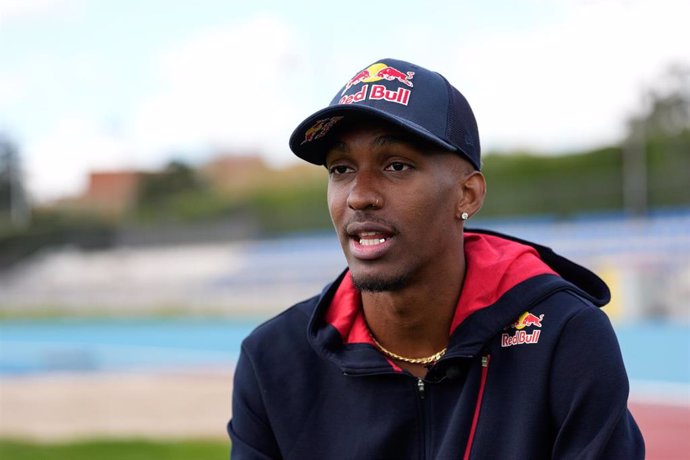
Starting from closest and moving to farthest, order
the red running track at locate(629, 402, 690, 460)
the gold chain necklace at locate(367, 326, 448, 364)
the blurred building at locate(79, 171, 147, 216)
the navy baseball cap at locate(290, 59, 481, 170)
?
the navy baseball cap at locate(290, 59, 481, 170)
the gold chain necklace at locate(367, 326, 448, 364)
the red running track at locate(629, 402, 690, 460)
the blurred building at locate(79, 171, 147, 216)

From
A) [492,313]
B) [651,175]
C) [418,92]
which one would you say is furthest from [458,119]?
[651,175]

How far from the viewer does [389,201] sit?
2.37 m

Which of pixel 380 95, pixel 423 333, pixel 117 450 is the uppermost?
pixel 380 95

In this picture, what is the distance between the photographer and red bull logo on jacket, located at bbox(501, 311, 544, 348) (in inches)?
93.9

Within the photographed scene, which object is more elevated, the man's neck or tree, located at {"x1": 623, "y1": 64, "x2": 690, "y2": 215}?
tree, located at {"x1": 623, "y1": 64, "x2": 690, "y2": 215}

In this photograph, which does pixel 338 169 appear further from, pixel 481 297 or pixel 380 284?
pixel 481 297

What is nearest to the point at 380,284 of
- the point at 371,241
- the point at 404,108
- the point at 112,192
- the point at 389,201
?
the point at 371,241

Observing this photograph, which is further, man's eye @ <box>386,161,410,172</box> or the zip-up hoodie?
man's eye @ <box>386,161,410,172</box>

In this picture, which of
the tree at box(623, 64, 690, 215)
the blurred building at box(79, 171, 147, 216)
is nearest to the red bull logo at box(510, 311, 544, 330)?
the tree at box(623, 64, 690, 215)

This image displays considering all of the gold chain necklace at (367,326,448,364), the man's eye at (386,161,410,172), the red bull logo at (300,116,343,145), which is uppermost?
the red bull logo at (300,116,343,145)

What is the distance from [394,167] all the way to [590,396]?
0.71 m

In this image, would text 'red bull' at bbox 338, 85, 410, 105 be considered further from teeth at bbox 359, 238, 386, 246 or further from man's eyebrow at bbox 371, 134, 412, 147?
teeth at bbox 359, 238, 386, 246

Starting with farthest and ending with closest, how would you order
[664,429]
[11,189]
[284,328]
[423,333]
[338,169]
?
[11,189] → [664,429] → [284,328] → [423,333] → [338,169]

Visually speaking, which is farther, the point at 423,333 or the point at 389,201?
the point at 423,333
